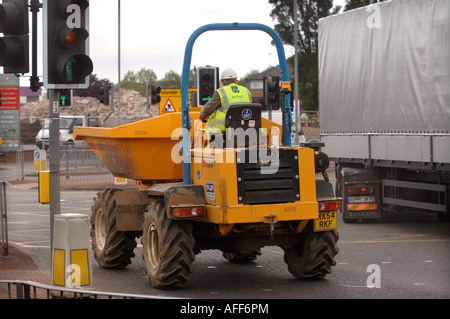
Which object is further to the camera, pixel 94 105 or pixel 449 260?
pixel 94 105

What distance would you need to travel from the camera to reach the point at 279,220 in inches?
384

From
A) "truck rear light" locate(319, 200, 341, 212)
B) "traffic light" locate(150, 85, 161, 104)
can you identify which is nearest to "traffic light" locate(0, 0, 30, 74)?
"truck rear light" locate(319, 200, 341, 212)

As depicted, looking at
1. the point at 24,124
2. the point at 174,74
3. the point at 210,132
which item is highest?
the point at 174,74

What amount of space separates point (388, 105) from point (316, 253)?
6341 mm

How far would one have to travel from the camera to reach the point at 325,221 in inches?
407

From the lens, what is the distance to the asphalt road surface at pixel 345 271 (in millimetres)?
10000

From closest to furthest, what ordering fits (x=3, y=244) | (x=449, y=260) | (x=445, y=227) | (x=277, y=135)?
(x=277, y=135) < (x=449, y=260) < (x=3, y=244) < (x=445, y=227)

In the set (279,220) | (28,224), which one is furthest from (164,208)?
(28,224)

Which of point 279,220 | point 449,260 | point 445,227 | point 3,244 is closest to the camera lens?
point 279,220

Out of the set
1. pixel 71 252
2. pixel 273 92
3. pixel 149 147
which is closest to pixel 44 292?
pixel 71 252

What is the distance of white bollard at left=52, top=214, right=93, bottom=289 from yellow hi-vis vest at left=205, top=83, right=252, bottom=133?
2374 millimetres

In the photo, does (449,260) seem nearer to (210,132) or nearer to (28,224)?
(210,132)

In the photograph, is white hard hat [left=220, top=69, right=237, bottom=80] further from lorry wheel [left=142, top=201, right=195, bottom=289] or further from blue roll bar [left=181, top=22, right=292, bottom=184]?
lorry wheel [left=142, top=201, right=195, bottom=289]
